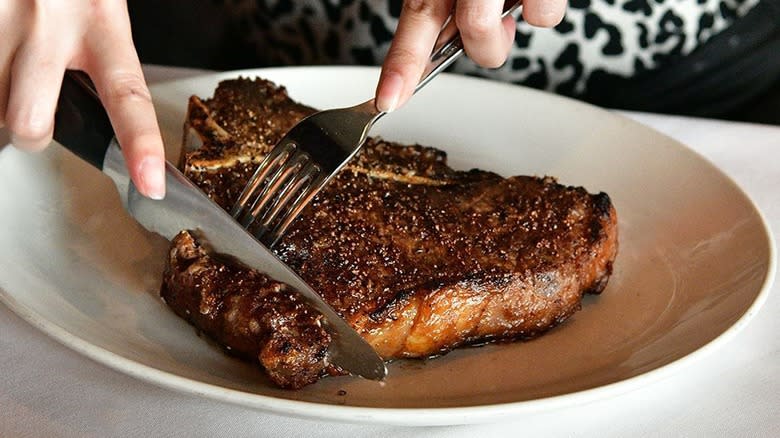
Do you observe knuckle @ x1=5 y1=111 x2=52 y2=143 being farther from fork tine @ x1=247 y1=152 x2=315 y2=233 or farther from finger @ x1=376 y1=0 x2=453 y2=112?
finger @ x1=376 y1=0 x2=453 y2=112

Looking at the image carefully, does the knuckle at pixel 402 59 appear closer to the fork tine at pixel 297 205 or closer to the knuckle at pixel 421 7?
the knuckle at pixel 421 7

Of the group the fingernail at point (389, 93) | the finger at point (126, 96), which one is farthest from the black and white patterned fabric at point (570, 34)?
the finger at point (126, 96)

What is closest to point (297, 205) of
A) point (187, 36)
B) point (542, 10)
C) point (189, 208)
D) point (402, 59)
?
point (189, 208)

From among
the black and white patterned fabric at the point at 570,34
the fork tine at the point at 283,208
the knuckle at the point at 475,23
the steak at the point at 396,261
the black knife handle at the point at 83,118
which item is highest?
the knuckle at the point at 475,23

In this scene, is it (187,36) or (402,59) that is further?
(187,36)

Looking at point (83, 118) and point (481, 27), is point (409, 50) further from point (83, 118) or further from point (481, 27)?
point (83, 118)

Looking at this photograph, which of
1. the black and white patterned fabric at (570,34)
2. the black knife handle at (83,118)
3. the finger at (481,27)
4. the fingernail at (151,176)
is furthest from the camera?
the black and white patterned fabric at (570,34)
